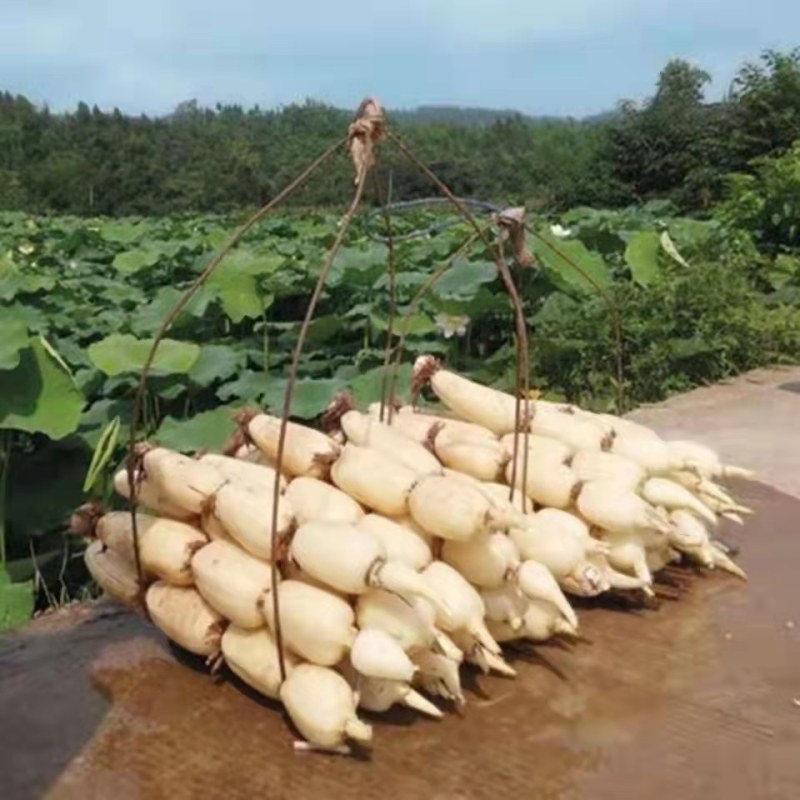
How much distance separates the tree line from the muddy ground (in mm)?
1909

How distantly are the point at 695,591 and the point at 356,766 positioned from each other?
1176mm

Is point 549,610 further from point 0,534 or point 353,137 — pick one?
point 0,534

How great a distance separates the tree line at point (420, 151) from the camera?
19125mm

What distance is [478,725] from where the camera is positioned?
2344 mm

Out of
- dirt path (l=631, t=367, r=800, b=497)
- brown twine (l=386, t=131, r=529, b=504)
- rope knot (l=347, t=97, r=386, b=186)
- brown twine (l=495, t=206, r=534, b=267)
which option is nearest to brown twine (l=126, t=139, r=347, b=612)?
rope knot (l=347, t=97, r=386, b=186)

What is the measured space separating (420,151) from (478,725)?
6.77 m

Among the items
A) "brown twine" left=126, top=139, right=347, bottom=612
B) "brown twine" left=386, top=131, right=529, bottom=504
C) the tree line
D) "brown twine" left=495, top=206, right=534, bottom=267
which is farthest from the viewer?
the tree line

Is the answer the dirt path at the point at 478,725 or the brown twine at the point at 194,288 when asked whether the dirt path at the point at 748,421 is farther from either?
the brown twine at the point at 194,288

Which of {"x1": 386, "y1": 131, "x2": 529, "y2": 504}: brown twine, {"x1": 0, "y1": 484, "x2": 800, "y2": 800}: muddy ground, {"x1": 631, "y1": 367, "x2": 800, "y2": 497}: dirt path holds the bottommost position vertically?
{"x1": 631, "y1": 367, "x2": 800, "y2": 497}: dirt path

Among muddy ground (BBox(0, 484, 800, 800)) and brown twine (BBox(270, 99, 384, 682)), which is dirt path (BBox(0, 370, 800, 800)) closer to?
muddy ground (BBox(0, 484, 800, 800))

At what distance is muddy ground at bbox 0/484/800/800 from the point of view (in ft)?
7.04

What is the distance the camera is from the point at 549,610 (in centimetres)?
261

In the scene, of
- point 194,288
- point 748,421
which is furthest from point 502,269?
point 748,421

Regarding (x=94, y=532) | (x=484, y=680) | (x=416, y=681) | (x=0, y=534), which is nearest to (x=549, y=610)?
(x=484, y=680)
